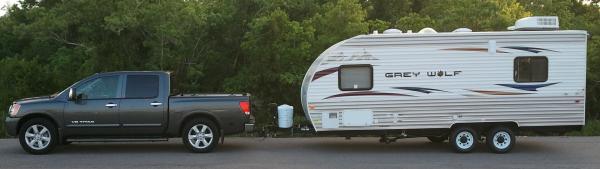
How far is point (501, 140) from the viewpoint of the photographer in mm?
11797

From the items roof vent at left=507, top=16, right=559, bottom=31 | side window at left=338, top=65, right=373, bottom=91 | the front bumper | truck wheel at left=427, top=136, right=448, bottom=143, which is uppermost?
roof vent at left=507, top=16, right=559, bottom=31

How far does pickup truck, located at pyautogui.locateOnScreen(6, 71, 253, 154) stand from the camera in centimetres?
1177

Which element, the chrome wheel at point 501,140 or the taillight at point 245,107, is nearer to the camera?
the chrome wheel at point 501,140

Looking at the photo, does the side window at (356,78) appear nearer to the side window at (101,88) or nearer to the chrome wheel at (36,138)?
the side window at (101,88)

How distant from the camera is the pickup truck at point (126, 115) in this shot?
11.8m

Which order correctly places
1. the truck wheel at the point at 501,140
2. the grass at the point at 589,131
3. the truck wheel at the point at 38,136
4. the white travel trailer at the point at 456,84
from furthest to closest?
the grass at the point at 589,131 → the truck wheel at the point at 38,136 → the truck wheel at the point at 501,140 → the white travel trailer at the point at 456,84

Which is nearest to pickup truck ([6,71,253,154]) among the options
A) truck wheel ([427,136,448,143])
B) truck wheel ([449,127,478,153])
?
truck wheel ([449,127,478,153])

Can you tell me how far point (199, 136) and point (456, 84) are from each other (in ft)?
15.9

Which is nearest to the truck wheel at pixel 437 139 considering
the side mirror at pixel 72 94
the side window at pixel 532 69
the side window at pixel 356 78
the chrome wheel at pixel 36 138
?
the side window at pixel 532 69

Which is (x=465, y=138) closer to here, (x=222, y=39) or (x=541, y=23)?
(x=541, y=23)

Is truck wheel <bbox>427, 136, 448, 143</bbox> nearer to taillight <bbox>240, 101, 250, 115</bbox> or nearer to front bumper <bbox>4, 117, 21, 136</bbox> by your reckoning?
taillight <bbox>240, 101, 250, 115</bbox>

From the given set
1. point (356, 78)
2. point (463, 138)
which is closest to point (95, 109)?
point (356, 78)

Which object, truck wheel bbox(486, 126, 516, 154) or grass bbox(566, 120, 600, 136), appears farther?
grass bbox(566, 120, 600, 136)

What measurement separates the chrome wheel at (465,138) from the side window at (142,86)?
5.65 m
